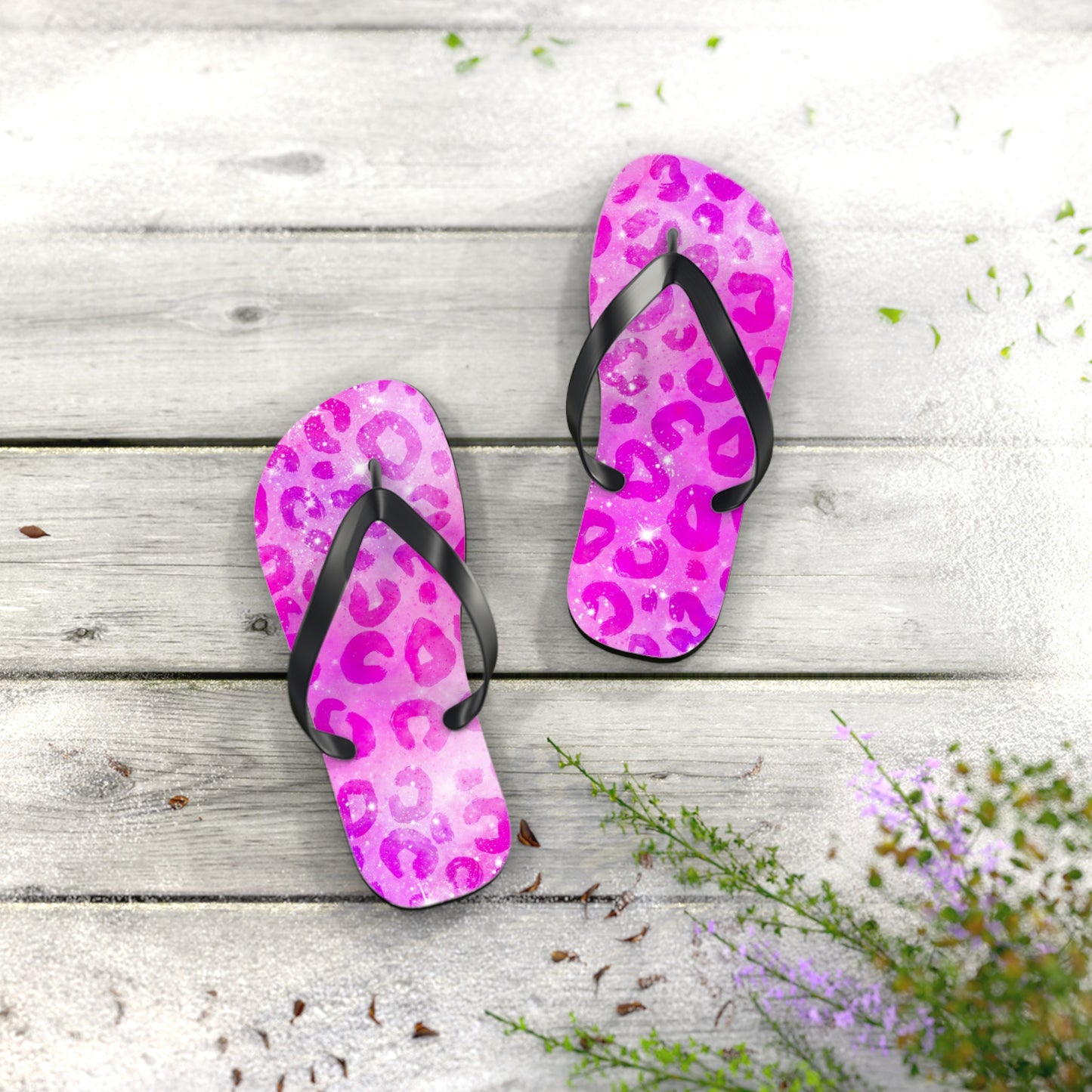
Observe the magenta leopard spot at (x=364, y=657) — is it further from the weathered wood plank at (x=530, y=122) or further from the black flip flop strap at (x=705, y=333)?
the weathered wood plank at (x=530, y=122)

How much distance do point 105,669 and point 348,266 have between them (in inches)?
17.8

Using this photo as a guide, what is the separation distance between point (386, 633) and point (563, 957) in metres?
0.32

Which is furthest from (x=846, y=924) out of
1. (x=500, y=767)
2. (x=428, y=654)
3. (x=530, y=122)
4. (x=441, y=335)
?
(x=530, y=122)

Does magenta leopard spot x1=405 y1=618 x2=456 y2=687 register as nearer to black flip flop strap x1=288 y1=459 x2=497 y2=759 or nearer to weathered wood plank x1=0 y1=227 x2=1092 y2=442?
black flip flop strap x1=288 y1=459 x2=497 y2=759

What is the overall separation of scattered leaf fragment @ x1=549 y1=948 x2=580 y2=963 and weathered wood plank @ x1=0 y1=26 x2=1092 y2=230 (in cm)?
69

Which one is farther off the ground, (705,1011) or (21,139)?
(21,139)

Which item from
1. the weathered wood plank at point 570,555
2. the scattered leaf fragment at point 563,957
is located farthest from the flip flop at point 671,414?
the scattered leaf fragment at point 563,957

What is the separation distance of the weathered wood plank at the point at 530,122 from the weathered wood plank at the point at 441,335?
4 cm

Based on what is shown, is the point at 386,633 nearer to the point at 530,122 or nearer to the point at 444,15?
the point at 530,122

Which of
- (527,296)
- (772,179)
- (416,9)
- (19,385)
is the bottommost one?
(19,385)

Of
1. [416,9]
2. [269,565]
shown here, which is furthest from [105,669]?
[416,9]

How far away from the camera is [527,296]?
84cm

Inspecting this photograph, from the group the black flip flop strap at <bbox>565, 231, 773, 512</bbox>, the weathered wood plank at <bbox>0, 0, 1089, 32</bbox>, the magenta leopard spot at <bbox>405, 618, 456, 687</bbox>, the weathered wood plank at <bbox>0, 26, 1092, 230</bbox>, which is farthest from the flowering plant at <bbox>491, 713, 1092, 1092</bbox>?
the weathered wood plank at <bbox>0, 0, 1089, 32</bbox>

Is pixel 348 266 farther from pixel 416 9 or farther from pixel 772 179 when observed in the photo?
pixel 772 179
